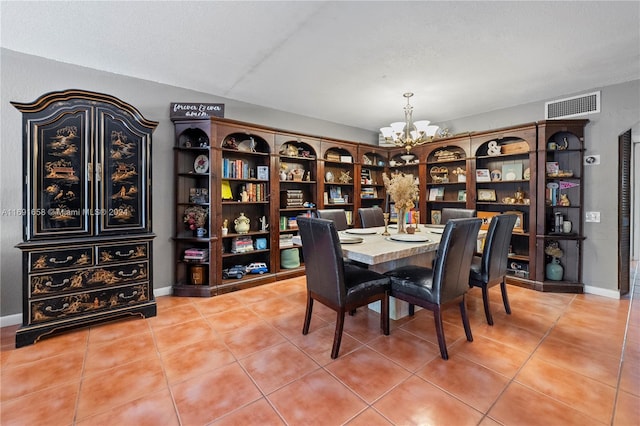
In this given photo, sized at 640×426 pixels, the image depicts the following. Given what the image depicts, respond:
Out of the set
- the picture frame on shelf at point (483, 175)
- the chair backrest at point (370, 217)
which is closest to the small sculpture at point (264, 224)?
the chair backrest at point (370, 217)

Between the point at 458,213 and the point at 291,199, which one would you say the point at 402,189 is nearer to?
the point at 458,213

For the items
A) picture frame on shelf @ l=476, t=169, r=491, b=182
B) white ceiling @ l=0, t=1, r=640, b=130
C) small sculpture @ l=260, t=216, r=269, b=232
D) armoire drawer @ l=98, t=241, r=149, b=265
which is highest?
white ceiling @ l=0, t=1, r=640, b=130

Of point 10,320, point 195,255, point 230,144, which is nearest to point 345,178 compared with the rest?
point 230,144

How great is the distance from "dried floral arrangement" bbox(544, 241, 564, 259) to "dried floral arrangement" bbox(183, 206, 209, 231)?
4.38m

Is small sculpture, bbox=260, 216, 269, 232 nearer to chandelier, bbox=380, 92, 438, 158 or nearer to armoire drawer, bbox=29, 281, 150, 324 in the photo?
armoire drawer, bbox=29, 281, 150, 324

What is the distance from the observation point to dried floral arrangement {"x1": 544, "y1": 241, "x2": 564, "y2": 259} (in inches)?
140

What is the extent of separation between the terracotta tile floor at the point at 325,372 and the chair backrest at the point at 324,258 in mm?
460

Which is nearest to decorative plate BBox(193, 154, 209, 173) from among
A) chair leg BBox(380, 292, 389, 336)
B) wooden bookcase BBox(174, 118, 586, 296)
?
wooden bookcase BBox(174, 118, 586, 296)

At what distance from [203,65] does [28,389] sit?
9.43 feet

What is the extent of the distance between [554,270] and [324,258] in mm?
3354

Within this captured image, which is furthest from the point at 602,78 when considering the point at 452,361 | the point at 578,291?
the point at 452,361

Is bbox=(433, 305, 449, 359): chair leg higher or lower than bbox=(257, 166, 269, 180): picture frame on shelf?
lower

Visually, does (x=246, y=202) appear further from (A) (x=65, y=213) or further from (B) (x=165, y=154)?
(A) (x=65, y=213)

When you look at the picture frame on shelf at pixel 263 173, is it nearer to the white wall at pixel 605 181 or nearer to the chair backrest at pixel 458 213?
the chair backrest at pixel 458 213
